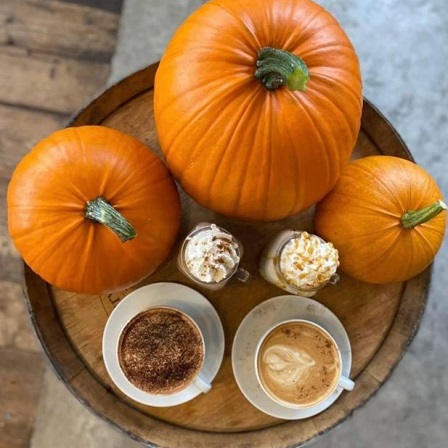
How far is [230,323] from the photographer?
3.92ft

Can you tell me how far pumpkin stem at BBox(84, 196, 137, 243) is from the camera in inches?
35.2

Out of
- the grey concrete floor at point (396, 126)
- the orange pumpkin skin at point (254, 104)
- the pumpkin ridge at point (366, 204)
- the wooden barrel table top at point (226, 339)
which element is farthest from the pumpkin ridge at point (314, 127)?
the grey concrete floor at point (396, 126)

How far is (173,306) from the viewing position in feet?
3.81

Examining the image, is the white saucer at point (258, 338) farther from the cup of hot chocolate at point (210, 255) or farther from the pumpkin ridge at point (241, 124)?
the pumpkin ridge at point (241, 124)

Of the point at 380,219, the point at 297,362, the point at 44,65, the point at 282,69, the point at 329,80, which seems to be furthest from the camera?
the point at 44,65

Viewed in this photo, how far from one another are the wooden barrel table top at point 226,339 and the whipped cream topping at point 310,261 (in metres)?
0.18

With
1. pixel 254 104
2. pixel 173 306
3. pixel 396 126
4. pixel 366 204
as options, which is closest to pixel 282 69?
pixel 254 104

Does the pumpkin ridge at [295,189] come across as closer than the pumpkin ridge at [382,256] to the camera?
Yes

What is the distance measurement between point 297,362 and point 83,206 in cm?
53

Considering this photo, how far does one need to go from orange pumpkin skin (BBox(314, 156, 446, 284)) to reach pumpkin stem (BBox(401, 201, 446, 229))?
0.04 ft

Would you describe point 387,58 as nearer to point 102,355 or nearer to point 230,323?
point 230,323

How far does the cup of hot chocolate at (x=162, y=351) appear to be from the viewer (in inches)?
43.3

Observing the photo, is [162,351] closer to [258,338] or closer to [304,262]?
[258,338]

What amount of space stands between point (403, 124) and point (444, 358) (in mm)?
737
